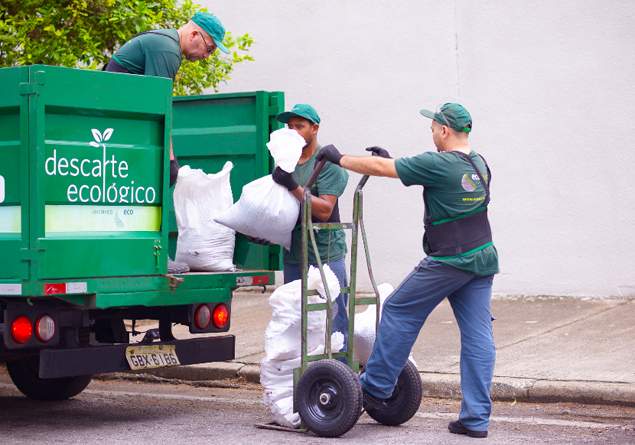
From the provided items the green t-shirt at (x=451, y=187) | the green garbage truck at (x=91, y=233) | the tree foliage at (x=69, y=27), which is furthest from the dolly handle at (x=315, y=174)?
the tree foliage at (x=69, y=27)

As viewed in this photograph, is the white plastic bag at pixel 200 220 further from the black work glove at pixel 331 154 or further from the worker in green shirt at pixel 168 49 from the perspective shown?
the black work glove at pixel 331 154

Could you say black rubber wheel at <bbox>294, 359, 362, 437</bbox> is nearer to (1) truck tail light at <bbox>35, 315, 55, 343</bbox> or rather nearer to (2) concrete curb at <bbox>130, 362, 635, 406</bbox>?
(1) truck tail light at <bbox>35, 315, 55, 343</bbox>

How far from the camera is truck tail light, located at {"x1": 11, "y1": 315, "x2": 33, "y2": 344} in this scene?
646 centimetres

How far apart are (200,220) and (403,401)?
5.53 ft

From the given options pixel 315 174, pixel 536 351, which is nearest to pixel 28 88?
pixel 315 174

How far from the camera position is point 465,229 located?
21.4ft

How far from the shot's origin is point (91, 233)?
655 centimetres

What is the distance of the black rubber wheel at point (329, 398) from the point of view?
6.36 metres

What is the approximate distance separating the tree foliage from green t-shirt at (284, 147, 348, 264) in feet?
9.60

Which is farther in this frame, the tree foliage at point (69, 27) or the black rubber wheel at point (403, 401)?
the tree foliage at point (69, 27)

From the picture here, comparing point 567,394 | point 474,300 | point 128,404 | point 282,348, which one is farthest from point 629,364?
point 128,404

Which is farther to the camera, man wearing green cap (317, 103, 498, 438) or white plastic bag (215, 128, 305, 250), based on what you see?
white plastic bag (215, 128, 305, 250)

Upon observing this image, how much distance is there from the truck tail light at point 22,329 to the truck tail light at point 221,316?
128cm

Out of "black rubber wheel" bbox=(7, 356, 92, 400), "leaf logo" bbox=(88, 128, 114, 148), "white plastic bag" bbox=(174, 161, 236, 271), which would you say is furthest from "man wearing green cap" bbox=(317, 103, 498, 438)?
"black rubber wheel" bbox=(7, 356, 92, 400)
